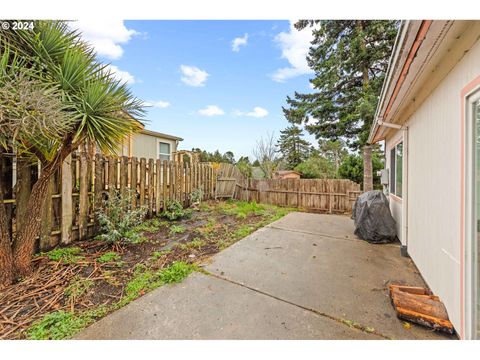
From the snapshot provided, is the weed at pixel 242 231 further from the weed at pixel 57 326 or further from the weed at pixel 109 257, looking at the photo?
the weed at pixel 57 326

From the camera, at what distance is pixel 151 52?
531 cm

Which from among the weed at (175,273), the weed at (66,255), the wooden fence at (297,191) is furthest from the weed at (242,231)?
the wooden fence at (297,191)

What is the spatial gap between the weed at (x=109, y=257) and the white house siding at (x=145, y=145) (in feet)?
20.4

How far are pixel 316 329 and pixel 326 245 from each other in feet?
7.48

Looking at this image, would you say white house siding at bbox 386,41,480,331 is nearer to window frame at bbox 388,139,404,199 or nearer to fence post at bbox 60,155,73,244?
window frame at bbox 388,139,404,199

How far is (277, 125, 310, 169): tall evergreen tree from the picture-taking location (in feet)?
86.5

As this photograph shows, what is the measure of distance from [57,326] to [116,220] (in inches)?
79.2

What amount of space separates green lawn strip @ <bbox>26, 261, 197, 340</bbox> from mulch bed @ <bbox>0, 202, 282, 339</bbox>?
0.23 ft

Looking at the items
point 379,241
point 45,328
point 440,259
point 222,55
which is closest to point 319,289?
point 440,259

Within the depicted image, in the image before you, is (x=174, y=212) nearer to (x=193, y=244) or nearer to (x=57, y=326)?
(x=193, y=244)

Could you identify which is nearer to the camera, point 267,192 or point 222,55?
point 222,55

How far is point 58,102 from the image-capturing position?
1988 mm

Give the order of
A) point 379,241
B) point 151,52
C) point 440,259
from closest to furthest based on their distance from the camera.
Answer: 1. point 440,259
2. point 379,241
3. point 151,52
